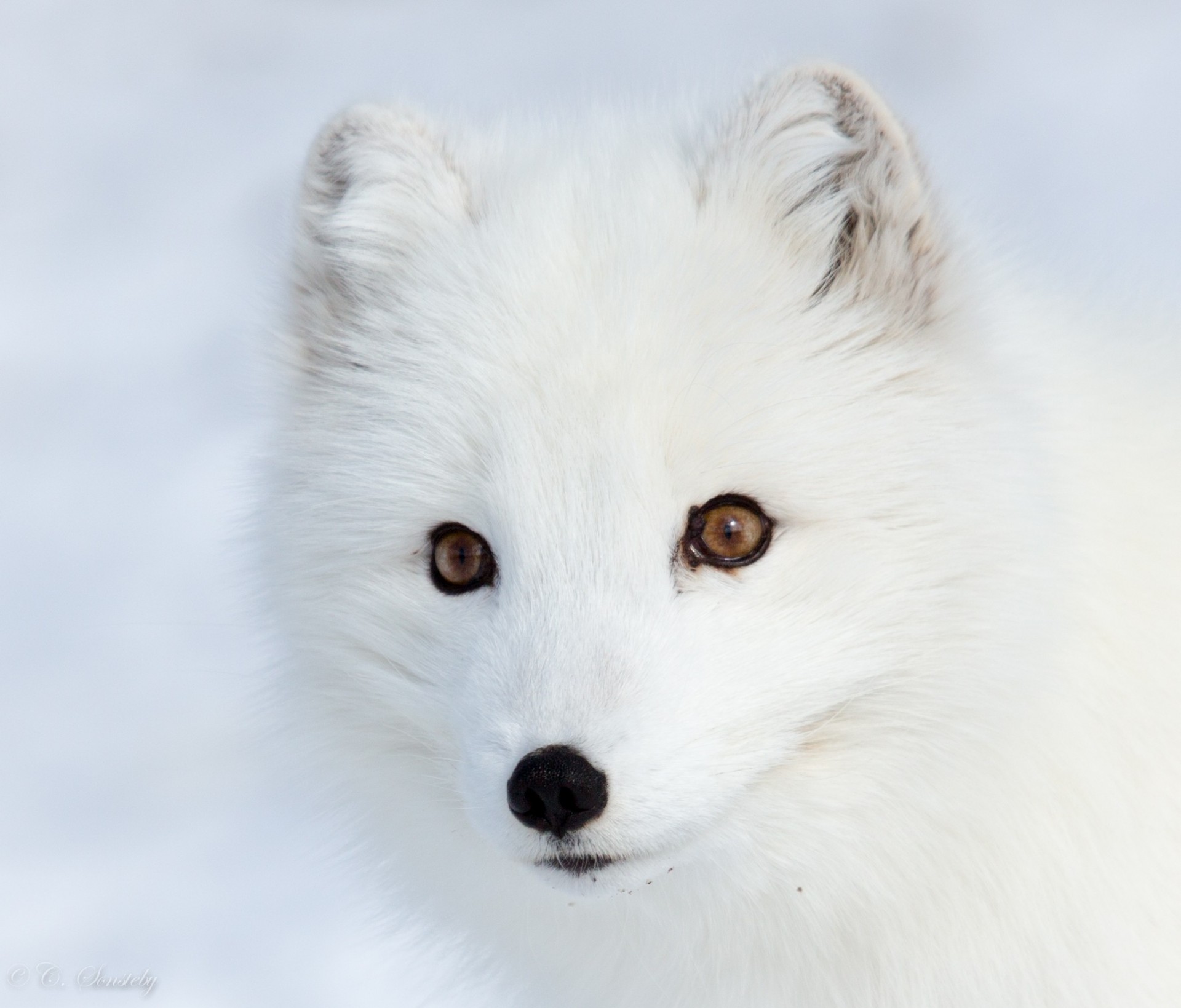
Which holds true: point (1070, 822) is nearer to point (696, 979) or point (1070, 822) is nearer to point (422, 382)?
point (696, 979)

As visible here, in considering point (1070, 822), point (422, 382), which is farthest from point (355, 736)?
point (1070, 822)

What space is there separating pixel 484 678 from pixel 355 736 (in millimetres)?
695

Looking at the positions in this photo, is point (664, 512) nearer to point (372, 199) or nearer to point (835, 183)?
point (835, 183)

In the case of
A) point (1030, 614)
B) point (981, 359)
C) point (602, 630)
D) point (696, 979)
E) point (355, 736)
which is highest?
point (981, 359)

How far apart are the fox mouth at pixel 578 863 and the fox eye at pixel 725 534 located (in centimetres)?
66

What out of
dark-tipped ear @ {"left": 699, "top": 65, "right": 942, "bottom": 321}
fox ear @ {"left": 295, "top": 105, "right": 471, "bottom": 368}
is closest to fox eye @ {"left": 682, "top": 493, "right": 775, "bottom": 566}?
dark-tipped ear @ {"left": 699, "top": 65, "right": 942, "bottom": 321}

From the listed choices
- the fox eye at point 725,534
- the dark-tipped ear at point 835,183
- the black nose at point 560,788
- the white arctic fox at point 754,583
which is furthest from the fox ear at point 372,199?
the black nose at point 560,788

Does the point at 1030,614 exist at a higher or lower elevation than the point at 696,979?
higher

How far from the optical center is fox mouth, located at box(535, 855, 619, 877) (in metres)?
2.87

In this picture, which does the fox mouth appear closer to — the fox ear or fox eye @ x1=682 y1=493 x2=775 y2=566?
fox eye @ x1=682 y1=493 x2=775 y2=566

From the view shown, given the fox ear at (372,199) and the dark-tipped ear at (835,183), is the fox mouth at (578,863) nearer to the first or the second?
the dark-tipped ear at (835,183)

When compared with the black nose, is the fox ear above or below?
above

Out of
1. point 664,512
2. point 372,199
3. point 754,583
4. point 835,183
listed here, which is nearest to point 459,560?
point 664,512

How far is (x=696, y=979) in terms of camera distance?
3471 mm
